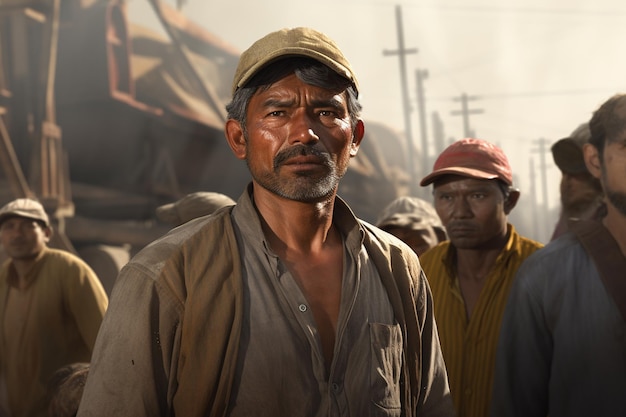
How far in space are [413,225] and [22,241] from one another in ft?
7.85

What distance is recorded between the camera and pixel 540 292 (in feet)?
8.82

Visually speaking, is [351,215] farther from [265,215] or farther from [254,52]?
[254,52]

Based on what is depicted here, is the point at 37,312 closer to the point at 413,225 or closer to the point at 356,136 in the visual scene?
the point at 413,225

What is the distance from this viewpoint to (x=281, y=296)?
193cm

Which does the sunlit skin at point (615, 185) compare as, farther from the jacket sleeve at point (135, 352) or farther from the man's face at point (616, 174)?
the jacket sleeve at point (135, 352)

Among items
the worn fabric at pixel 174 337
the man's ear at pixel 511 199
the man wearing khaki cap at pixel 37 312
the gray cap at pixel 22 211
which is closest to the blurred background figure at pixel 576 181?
the man's ear at pixel 511 199

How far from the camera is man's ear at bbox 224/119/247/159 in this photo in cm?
212

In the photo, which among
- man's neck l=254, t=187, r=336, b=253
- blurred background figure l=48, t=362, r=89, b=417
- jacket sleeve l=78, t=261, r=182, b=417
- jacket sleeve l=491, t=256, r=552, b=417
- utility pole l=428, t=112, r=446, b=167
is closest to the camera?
jacket sleeve l=78, t=261, r=182, b=417

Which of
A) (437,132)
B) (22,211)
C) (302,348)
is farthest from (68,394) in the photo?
(437,132)

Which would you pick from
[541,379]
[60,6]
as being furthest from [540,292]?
[60,6]

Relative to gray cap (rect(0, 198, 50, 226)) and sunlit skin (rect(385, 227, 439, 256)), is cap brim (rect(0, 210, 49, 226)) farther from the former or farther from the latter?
sunlit skin (rect(385, 227, 439, 256))

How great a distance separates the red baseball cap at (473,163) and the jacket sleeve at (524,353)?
95 cm

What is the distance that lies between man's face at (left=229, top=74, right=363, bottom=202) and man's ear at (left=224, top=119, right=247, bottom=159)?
66mm

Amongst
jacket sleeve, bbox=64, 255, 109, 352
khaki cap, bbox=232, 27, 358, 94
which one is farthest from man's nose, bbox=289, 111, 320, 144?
jacket sleeve, bbox=64, 255, 109, 352
